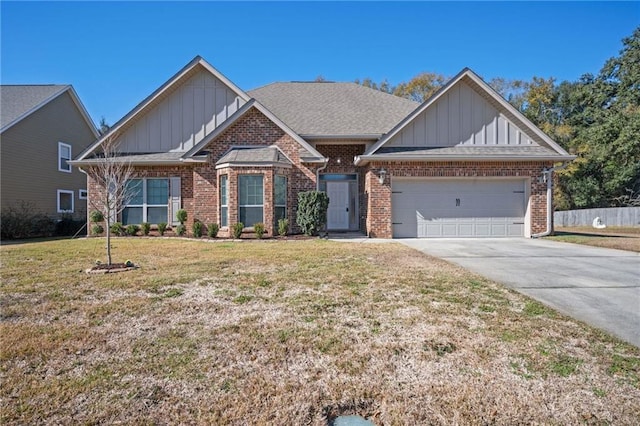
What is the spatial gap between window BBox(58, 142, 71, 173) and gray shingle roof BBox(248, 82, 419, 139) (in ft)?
35.8

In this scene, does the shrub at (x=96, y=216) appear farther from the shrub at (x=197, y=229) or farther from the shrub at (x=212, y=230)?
the shrub at (x=212, y=230)

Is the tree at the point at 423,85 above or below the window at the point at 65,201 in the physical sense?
above

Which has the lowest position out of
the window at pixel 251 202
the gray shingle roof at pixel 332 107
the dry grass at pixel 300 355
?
the dry grass at pixel 300 355

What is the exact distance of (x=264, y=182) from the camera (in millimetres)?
12422

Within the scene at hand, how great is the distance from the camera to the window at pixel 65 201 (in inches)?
751

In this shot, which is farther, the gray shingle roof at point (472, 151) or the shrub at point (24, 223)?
the shrub at point (24, 223)

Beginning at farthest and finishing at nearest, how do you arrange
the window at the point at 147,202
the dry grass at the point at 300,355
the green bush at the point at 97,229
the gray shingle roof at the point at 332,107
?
the gray shingle roof at the point at 332,107, the window at the point at 147,202, the green bush at the point at 97,229, the dry grass at the point at 300,355

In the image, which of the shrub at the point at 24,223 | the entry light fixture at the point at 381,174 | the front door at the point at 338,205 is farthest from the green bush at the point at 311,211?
the shrub at the point at 24,223

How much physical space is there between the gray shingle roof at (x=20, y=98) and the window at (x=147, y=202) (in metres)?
7.97

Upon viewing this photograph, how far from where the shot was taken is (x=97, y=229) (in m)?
13.6

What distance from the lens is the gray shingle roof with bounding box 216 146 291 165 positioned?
1233 centimetres

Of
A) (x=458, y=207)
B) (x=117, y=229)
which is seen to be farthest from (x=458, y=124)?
(x=117, y=229)

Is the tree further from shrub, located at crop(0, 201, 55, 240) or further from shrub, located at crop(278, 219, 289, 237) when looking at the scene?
shrub, located at crop(0, 201, 55, 240)

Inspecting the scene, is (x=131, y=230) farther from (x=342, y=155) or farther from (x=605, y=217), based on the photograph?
(x=605, y=217)
